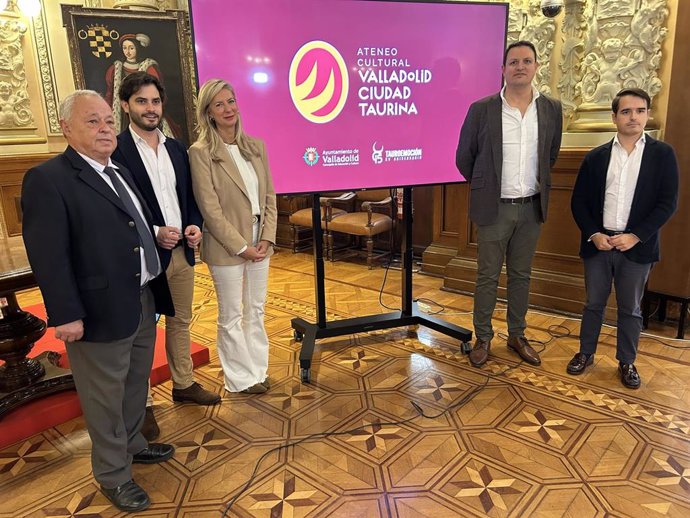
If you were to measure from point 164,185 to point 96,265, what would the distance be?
58 cm

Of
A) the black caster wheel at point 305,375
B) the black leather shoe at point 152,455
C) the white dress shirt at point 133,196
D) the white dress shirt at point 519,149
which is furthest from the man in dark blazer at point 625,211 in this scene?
the black leather shoe at point 152,455

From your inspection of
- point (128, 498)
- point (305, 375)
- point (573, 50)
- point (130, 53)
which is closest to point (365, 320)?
point (305, 375)

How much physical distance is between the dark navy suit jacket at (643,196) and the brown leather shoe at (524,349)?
0.63 m

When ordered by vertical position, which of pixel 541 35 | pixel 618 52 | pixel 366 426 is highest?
pixel 541 35

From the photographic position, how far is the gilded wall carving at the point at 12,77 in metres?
5.23

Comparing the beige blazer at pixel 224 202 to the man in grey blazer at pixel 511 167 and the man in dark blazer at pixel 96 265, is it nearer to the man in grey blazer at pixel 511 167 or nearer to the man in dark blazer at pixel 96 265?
the man in dark blazer at pixel 96 265

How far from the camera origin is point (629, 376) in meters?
2.55

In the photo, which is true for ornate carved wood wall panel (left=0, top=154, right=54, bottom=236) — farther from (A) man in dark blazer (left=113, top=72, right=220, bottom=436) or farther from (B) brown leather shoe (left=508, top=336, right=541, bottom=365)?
(B) brown leather shoe (left=508, top=336, right=541, bottom=365)

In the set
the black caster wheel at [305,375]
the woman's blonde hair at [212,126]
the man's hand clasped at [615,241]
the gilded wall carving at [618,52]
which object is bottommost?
the black caster wheel at [305,375]

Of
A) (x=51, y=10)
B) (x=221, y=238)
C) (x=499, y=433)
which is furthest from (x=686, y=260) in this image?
(x=51, y=10)

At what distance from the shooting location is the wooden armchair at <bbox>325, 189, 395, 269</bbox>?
4.82 metres

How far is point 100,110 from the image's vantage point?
1586 millimetres

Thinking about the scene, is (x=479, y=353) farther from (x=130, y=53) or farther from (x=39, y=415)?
(x=130, y=53)

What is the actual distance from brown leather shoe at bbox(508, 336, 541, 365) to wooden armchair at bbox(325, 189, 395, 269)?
2.11 m
